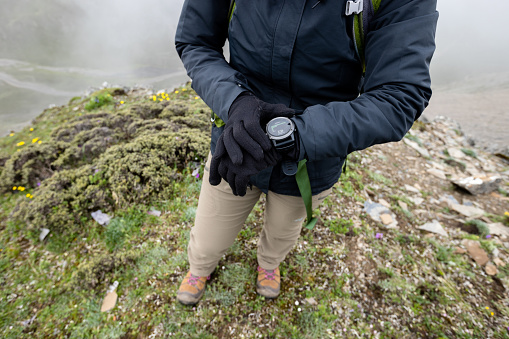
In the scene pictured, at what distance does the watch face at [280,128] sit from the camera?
1343mm

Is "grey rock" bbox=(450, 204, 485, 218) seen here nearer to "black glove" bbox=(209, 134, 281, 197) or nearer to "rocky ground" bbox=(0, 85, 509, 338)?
"rocky ground" bbox=(0, 85, 509, 338)

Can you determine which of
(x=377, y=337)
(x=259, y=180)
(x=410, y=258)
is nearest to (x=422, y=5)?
(x=259, y=180)

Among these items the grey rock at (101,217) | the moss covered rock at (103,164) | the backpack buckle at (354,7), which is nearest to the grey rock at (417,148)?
the moss covered rock at (103,164)

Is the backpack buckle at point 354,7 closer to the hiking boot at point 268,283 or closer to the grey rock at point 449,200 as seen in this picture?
the hiking boot at point 268,283

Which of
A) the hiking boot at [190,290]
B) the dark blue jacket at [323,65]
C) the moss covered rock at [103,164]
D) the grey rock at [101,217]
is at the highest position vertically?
the dark blue jacket at [323,65]

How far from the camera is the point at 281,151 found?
1433mm

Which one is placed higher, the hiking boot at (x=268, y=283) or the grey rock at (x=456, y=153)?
the hiking boot at (x=268, y=283)

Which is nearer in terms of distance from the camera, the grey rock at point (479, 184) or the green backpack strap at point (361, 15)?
the green backpack strap at point (361, 15)

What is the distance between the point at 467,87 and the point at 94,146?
25.2 meters

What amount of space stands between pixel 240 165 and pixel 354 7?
0.98m

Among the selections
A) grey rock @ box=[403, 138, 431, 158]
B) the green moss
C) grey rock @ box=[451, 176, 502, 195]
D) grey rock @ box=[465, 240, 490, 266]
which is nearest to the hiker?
the green moss

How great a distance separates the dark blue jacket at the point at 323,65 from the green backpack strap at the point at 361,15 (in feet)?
0.11

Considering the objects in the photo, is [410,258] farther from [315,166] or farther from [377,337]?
[315,166]

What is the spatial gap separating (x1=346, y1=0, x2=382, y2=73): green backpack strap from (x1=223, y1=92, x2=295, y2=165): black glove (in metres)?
0.51
